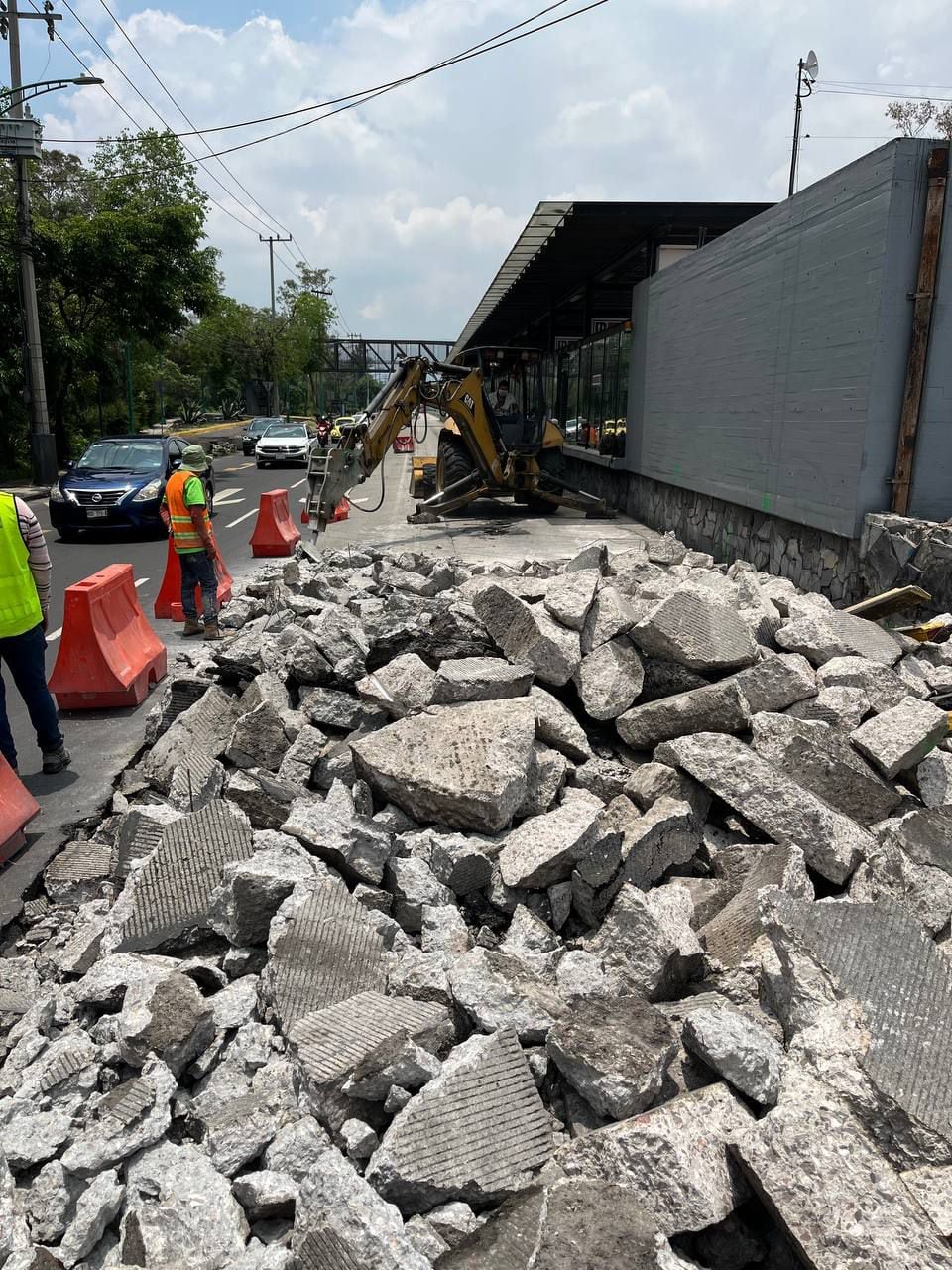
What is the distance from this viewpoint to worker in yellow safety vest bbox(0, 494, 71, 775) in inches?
215

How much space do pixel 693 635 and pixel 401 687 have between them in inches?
64.1

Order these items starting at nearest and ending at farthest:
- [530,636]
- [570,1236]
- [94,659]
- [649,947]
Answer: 1. [570,1236]
2. [649,947]
3. [530,636]
4. [94,659]

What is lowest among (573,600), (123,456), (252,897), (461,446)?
(252,897)

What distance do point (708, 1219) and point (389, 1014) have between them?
107 cm

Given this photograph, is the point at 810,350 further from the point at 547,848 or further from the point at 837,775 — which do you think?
the point at 547,848

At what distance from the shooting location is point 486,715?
4473 millimetres

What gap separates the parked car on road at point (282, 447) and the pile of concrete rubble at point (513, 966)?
29.8 metres

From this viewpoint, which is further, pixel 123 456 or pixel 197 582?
pixel 123 456

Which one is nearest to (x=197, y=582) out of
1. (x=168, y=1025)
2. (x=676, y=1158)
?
(x=168, y=1025)

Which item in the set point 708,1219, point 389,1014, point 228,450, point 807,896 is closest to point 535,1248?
point 708,1219

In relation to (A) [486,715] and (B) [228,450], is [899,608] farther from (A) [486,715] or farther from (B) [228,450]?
Answer: (B) [228,450]

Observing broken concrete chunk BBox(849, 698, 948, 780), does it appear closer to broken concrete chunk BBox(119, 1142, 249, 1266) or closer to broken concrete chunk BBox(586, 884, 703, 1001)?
broken concrete chunk BBox(586, 884, 703, 1001)

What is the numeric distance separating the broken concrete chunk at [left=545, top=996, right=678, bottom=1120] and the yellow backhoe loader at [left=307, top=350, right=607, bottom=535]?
10.2 meters

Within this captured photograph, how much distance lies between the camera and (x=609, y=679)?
4.96 m
